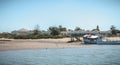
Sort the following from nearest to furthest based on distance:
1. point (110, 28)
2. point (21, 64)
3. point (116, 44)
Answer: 1. point (21, 64)
2. point (116, 44)
3. point (110, 28)

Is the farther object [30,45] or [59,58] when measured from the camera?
[30,45]

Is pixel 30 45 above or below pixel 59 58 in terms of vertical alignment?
above

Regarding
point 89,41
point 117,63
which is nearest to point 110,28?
point 89,41

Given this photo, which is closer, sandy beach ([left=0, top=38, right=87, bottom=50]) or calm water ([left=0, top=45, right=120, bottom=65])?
calm water ([left=0, top=45, right=120, bottom=65])

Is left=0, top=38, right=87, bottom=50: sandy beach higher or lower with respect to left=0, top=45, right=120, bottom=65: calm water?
higher

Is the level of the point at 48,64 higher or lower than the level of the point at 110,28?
lower

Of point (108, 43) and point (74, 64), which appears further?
point (108, 43)

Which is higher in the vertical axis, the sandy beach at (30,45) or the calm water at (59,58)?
the sandy beach at (30,45)

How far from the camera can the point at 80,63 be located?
27453mm

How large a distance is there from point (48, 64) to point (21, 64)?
3.12 m

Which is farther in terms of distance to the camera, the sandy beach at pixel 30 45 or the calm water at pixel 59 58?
the sandy beach at pixel 30 45

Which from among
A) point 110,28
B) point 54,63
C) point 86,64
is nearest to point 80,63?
point 86,64

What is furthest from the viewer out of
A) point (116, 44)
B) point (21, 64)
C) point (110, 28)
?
point (110, 28)

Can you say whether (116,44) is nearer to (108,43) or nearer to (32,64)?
(108,43)
